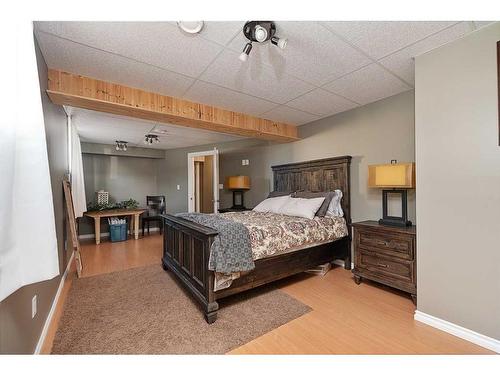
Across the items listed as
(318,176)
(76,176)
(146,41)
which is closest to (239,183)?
(318,176)

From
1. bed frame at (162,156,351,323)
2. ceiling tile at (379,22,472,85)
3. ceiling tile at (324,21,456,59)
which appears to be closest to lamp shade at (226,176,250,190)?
bed frame at (162,156,351,323)

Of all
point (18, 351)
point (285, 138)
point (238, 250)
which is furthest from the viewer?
point (285, 138)

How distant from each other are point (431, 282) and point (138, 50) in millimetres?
3146

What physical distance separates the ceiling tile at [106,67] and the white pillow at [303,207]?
2.06 meters

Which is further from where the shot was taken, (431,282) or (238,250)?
(238,250)

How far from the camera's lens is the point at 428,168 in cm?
187

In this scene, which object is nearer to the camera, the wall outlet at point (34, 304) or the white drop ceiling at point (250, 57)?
the wall outlet at point (34, 304)

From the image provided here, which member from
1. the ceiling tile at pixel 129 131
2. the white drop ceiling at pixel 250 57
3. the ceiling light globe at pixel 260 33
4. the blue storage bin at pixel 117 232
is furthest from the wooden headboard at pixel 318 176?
the blue storage bin at pixel 117 232

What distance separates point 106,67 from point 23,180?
153 centimetres

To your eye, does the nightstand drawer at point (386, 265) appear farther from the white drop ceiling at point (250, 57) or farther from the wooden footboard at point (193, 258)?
the white drop ceiling at point (250, 57)

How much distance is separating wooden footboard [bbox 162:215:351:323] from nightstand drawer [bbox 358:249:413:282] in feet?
1.69

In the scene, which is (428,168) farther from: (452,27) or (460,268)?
(452,27)

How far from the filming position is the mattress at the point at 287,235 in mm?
2223
